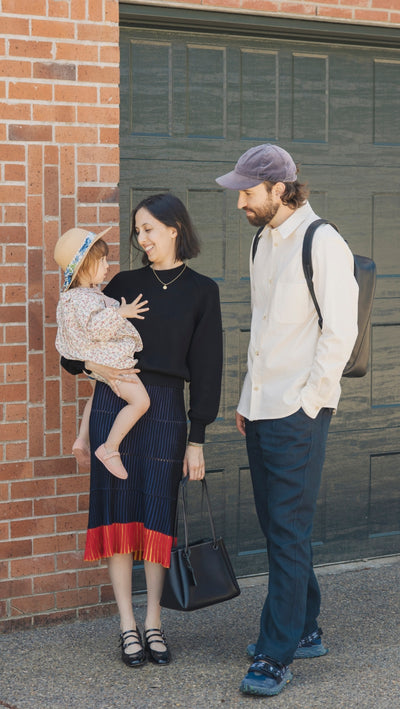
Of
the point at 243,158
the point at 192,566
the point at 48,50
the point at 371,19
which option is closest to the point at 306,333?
the point at 243,158

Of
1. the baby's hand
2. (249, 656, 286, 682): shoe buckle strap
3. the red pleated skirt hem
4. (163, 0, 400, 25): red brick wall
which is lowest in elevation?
(249, 656, 286, 682): shoe buckle strap

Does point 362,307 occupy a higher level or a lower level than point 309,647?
higher

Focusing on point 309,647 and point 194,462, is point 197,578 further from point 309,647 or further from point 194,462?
point 309,647

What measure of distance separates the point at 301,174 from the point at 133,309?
1.85m

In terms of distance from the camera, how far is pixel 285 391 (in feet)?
12.4

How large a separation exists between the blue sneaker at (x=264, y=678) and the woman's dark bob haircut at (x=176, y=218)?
1.67 meters

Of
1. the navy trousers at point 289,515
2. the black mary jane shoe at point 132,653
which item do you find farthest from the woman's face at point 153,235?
the black mary jane shoe at point 132,653

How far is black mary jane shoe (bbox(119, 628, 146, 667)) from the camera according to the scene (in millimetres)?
4031

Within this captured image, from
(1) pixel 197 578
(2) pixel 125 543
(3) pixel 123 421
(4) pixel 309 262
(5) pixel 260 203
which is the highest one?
(5) pixel 260 203

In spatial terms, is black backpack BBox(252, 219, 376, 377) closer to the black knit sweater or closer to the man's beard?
the man's beard

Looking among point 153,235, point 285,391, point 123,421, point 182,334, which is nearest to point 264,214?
point 153,235

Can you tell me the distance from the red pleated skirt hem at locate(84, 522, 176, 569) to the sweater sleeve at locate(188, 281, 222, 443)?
1.42ft

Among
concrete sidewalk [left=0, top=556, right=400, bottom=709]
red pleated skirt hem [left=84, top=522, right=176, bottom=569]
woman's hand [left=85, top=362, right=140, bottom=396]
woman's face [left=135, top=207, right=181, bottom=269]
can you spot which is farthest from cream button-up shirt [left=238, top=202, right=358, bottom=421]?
concrete sidewalk [left=0, top=556, right=400, bottom=709]

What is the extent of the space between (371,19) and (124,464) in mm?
2828
